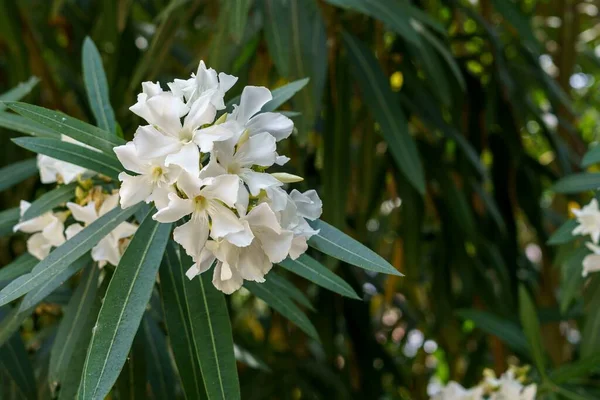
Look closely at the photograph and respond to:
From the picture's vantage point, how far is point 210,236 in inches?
21.2

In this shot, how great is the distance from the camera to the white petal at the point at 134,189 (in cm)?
53

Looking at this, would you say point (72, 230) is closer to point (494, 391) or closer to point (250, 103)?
point (250, 103)

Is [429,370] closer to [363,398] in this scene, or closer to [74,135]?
[363,398]

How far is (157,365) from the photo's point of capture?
2.76 feet

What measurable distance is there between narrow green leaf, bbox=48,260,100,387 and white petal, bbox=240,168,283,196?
0.89 ft

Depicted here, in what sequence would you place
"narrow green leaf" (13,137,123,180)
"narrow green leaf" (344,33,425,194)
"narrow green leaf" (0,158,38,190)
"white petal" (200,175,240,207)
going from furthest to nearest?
"narrow green leaf" (344,33,425,194) < "narrow green leaf" (0,158,38,190) < "narrow green leaf" (13,137,123,180) < "white petal" (200,175,240,207)

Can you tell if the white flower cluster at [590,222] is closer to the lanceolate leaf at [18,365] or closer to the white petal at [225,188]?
the white petal at [225,188]

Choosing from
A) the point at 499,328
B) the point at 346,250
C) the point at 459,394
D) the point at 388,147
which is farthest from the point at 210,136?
the point at 499,328

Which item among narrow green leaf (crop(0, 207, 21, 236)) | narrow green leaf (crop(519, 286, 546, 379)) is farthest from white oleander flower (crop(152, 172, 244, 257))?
narrow green leaf (crop(519, 286, 546, 379))

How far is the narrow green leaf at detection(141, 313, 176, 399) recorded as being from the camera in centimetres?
83

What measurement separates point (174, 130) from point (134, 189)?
53mm

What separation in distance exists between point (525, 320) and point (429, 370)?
1.01 metres

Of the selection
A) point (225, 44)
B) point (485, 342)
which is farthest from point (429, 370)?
point (225, 44)

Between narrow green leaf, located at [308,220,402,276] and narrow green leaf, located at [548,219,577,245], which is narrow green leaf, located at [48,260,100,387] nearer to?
narrow green leaf, located at [308,220,402,276]
